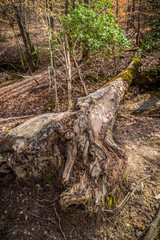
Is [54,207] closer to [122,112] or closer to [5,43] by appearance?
[122,112]

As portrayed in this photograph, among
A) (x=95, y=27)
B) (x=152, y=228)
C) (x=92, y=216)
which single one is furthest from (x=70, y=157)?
(x=95, y=27)

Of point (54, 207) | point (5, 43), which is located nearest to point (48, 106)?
point (54, 207)

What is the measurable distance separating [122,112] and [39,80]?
19.2 ft

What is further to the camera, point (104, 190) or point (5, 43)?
point (5, 43)

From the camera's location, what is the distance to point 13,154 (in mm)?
2238


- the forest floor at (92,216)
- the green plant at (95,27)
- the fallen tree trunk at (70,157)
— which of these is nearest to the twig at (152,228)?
the forest floor at (92,216)

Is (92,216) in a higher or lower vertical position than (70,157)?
lower

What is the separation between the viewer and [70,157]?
2086mm

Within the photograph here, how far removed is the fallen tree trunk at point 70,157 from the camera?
6.13 ft

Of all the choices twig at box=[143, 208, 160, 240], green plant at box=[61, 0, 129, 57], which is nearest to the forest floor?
twig at box=[143, 208, 160, 240]

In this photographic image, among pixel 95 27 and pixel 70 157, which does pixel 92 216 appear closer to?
pixel 70 157

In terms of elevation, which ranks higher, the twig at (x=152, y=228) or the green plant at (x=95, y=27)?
the green plant at (x=95, y=27)

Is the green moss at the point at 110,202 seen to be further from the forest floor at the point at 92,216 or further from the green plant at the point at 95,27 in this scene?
the green plant at the point at 95,27

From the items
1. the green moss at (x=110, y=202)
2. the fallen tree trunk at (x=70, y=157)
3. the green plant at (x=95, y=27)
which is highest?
the green plant at (x=95, y=27)
